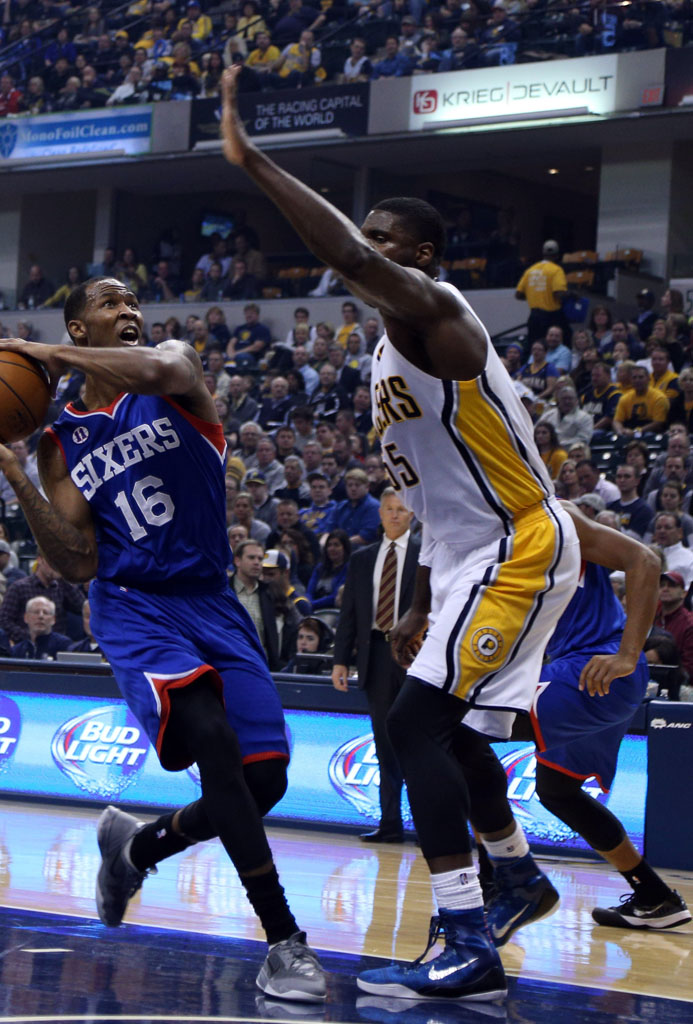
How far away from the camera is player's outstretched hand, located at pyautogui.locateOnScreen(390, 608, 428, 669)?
4523 mm

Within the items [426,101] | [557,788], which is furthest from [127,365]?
[426,101]

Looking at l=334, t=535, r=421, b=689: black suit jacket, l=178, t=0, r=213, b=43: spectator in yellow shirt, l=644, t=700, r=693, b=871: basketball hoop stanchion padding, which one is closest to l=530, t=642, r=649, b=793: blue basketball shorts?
l=644, t=700, r=693, b=871: basketball hoop stanchion padding

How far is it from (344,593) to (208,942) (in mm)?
3997

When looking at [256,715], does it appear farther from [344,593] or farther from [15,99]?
[15,99]

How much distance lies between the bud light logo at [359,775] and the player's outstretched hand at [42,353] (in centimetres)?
468

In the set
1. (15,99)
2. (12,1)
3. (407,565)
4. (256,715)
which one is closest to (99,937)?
(256,715)

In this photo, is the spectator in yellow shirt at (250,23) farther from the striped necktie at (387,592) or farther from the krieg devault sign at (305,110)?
the striped necktie at (387,592)

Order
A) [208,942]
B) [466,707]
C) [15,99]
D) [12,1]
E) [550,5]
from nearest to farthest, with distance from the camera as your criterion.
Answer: [466,707] < [208,942] < [550,5] < [15,99] < [12,1]

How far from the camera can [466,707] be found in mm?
3977

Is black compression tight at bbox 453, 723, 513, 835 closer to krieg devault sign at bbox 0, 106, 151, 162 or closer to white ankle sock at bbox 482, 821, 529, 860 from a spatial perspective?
white ankle sock at bbox 482, 821, 529, 860

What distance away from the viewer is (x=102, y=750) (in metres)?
9.16

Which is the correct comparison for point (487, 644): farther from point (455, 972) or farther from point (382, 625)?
point (382, 625)

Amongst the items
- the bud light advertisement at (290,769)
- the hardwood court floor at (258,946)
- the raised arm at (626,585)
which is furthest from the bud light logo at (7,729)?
the raised arm at (626,585)

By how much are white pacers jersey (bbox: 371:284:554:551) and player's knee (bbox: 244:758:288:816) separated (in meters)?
0.82
